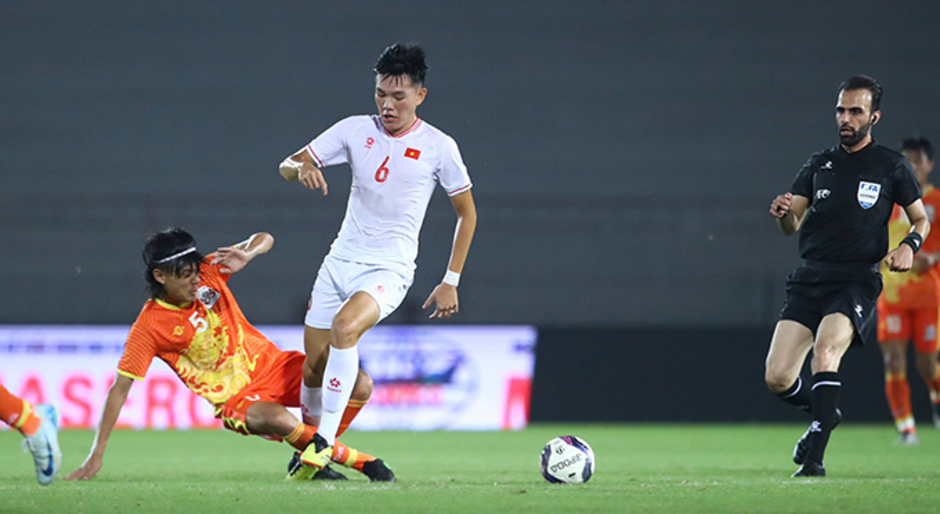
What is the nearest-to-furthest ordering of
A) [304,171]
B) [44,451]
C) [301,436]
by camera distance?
[44,451] < [304,171] < [301,436]

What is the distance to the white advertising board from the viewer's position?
32.2 ft

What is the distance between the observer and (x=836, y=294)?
538 centimetres

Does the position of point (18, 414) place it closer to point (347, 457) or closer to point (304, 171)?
point (347, 457)

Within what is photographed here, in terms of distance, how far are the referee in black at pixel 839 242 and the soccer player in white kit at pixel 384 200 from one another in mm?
1537

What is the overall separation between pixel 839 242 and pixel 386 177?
2155 mm

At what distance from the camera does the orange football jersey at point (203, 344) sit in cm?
495

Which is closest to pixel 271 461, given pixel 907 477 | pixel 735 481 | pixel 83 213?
pixel 735 481

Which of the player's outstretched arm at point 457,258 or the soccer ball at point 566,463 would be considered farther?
the player's outstretched arm at point 457,258

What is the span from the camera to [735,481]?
4961mm

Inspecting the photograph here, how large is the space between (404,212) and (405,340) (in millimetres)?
5064

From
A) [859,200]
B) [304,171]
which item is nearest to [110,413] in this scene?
[304,171]

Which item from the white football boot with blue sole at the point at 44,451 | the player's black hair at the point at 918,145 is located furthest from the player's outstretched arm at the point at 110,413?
the player's black hair at the point at 918,145

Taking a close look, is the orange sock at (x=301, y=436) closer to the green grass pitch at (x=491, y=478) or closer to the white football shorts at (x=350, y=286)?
the green grass pitch at (x=491, y=478)

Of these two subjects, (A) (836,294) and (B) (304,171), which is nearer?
(B) (304,171)
